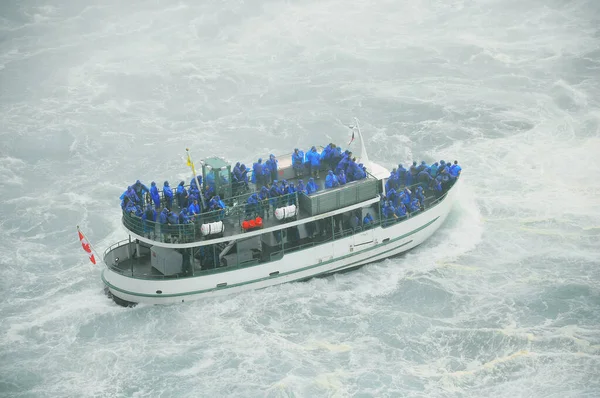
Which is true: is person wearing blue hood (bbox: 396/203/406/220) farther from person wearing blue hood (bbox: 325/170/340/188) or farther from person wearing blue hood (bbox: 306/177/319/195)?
person wearing blue hood (bbox: 306/177/319/195)

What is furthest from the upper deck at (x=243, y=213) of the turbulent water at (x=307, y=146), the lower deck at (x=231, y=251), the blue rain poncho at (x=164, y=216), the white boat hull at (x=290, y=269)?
the turbulent water at (x=307, y=146)

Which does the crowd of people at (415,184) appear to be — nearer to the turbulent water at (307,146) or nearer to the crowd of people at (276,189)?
the crowd of people at (276,189)

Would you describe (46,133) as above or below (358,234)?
above

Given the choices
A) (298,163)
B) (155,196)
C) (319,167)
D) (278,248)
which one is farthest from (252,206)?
(319,167)

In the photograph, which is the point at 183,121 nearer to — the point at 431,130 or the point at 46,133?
the point at 46,133

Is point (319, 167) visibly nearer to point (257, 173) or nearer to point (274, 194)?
point (257, 173)

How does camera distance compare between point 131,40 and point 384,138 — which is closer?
point 384,138

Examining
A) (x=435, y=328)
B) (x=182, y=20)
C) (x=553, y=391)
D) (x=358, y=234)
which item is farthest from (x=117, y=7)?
(x=553, y=391)
